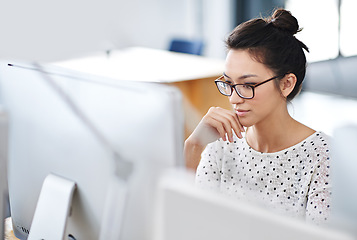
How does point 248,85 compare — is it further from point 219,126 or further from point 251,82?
point 219,126

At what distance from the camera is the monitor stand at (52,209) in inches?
45.9

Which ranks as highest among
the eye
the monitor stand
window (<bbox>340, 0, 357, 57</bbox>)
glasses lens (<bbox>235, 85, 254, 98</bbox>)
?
window (<bbox>340, 0, 357, 57</bbox>)

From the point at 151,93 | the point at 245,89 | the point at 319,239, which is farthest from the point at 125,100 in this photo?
the point at 245,89

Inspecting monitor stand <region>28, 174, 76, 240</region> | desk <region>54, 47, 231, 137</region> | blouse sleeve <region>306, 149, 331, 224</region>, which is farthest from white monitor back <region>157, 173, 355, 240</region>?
desk <region>54, 47, 231, 137</region>

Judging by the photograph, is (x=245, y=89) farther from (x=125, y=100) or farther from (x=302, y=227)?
(x=302, y=227)

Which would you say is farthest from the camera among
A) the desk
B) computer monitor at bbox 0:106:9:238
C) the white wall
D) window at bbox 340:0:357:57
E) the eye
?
window at bbox 340:0:357:57

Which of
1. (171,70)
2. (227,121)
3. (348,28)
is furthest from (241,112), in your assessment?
(348,28)

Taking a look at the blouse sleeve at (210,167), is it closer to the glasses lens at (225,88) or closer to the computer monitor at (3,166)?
the glasses lens at (225,88)

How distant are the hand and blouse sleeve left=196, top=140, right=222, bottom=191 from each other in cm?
8

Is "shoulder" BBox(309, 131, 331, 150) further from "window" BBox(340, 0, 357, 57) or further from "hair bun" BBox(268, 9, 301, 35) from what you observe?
"window" BBox(340, 0, 357, 57)

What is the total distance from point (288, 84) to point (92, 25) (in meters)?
3.86

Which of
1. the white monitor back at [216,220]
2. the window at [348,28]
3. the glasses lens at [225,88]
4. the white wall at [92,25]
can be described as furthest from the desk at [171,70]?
the white monitor back at [216,220]

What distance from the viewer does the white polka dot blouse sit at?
1.51 metres

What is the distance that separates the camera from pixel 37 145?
3.98ft
